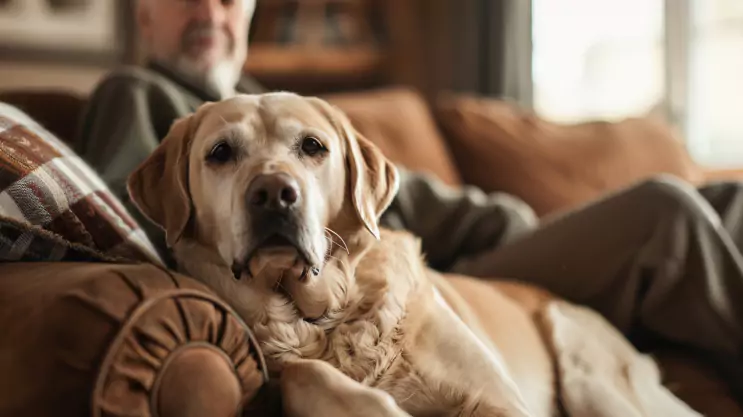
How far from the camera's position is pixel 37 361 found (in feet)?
2.55

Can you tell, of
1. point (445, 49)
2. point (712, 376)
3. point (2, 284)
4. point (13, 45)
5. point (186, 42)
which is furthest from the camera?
point (445, 49)

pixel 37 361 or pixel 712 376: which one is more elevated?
pixel 37 361

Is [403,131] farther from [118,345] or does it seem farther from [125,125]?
[118,345]

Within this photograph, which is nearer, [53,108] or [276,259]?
[276,259]

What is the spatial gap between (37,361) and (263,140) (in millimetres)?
471

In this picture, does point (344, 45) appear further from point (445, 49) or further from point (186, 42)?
point (186, 42)

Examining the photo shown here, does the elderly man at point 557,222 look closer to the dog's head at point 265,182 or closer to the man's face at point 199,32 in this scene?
the man's face at point 199,32

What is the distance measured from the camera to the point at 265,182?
3.32ft

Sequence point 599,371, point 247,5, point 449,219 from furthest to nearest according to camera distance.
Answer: point 449,219
point 247,5
point 599,371

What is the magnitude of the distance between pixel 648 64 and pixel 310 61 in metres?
1.82

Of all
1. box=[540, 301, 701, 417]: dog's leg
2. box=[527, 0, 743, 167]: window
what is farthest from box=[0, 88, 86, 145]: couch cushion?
box=[527, 0, 743, 167]: window

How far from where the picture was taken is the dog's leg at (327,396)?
37.4 inches

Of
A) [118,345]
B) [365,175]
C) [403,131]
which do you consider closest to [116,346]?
[118,345]

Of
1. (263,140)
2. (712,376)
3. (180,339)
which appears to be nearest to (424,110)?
(712,376)
